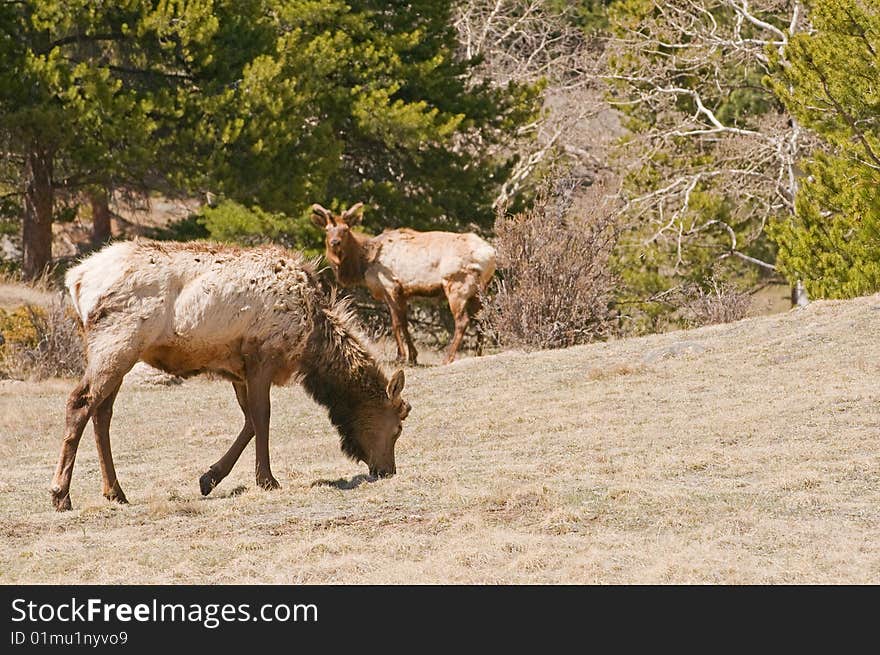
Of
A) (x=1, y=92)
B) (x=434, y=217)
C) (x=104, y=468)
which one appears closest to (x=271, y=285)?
(x=104, y=468)

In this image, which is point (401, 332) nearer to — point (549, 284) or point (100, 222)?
point (549, 284)

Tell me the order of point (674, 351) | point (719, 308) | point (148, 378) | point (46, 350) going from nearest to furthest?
1. point (674, 351)
2. point (148, 378)
3. point (46, 350)
4. point (719, 308)

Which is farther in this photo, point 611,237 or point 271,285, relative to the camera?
point 611,237

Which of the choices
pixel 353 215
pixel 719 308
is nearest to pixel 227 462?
pixel 353 215

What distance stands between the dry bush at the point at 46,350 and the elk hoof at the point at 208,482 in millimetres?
9875

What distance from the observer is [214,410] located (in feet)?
51.5

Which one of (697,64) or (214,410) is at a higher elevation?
(697,64)

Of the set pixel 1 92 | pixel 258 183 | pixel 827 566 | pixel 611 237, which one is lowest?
pixel 827 566

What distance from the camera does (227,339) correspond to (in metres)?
9.87

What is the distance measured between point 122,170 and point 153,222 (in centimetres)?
1356

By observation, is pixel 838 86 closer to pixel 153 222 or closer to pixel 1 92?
pixel 1 92

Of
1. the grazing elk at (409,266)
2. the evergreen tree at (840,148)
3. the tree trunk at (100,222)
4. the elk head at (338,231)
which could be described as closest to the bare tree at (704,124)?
the evergreen tree at (840,148)

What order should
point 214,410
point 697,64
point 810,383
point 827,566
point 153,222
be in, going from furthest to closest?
point 153,222 → point 697,64 → point 214,410 → point 810,383 → point 827,566

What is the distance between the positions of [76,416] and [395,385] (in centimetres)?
238
